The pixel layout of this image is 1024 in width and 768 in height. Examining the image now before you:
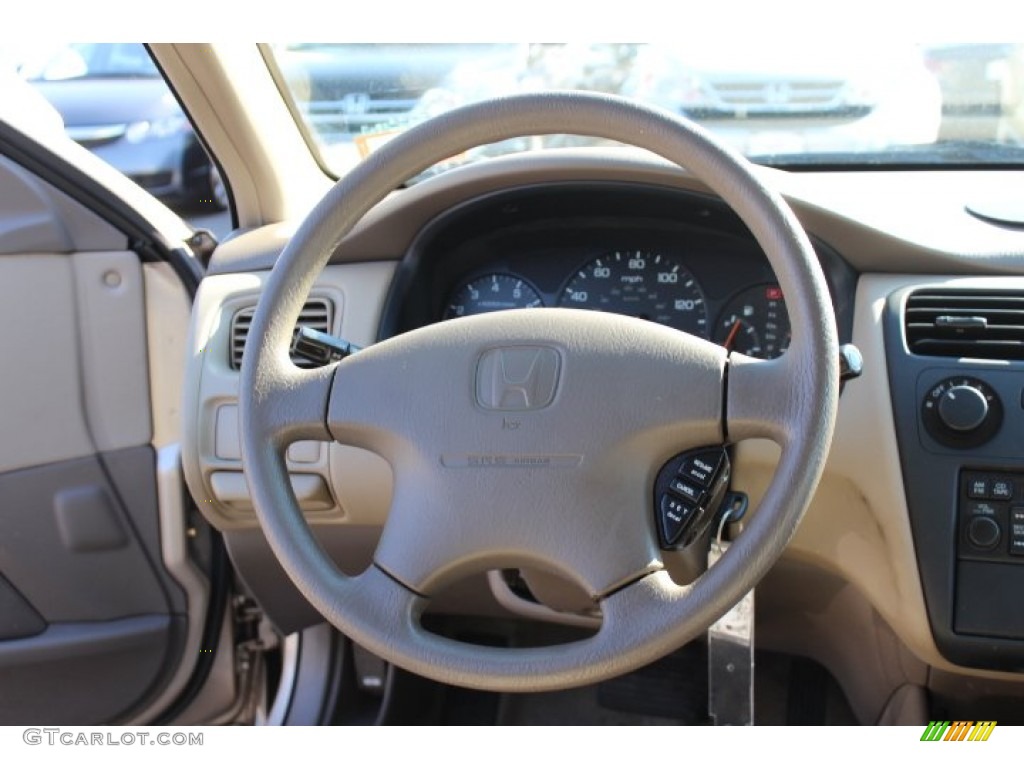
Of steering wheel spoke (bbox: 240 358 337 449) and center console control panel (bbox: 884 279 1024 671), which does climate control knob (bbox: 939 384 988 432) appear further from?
steering wheel spoke (bbox: 240 358 337 449)

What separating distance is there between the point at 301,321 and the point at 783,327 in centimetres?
73

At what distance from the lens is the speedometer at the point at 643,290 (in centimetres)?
157

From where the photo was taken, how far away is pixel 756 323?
5.11 ft

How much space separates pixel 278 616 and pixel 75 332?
61cm

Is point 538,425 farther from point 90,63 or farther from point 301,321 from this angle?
point 90,63

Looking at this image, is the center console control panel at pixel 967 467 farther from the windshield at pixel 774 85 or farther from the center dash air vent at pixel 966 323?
the windshield at pixel 774 85

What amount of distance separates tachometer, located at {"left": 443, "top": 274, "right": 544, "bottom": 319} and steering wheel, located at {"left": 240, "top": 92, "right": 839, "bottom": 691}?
0.50 m

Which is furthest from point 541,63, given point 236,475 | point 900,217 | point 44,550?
point 44,550

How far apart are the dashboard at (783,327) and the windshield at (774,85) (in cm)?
8

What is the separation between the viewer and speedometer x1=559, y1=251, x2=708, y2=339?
157 centimetres

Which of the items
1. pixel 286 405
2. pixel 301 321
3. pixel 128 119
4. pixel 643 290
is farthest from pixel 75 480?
pixel 643 290

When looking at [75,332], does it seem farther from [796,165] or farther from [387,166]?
[796,165]
